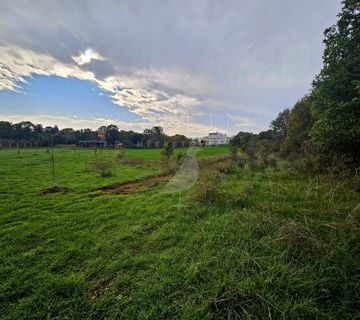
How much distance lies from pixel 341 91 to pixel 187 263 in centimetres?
1044

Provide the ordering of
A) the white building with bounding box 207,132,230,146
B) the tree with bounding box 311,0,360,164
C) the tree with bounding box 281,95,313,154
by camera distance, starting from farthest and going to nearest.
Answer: the white building with bounding box 207,132,230,146, the tree with bounding box 281,95,313,154, the tree with bounding box 311,0,360,164

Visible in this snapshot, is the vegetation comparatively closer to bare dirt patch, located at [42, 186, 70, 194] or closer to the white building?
bare dirt patch, located at [42, 186, 70, 194]

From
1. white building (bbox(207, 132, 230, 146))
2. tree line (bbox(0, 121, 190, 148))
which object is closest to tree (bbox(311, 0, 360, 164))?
tree line (bbox(0, 121, 190, 148))

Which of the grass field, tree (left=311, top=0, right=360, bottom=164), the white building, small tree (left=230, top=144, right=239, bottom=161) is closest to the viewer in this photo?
the grass field

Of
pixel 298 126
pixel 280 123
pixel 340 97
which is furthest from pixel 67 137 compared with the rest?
pixel 340 97

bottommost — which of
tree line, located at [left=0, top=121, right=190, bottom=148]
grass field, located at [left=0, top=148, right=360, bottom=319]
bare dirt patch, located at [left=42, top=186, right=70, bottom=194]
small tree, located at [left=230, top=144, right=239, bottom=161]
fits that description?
bare dirt patch, located at [left=42, top=186, right=70, bottom=194]

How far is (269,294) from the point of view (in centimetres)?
268

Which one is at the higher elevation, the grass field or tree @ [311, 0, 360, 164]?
tree @ [311, 0, 360, 164]

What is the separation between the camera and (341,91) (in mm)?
9492

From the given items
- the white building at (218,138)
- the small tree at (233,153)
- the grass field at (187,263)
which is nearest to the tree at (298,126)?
the small tree at (233,153)

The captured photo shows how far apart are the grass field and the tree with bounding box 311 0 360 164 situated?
12.2 ft

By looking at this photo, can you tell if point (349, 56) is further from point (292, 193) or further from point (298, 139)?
point (298, 139)

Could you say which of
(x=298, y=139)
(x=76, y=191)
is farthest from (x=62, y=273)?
(x=298, y=139)

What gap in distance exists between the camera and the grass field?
2680 millimetres
